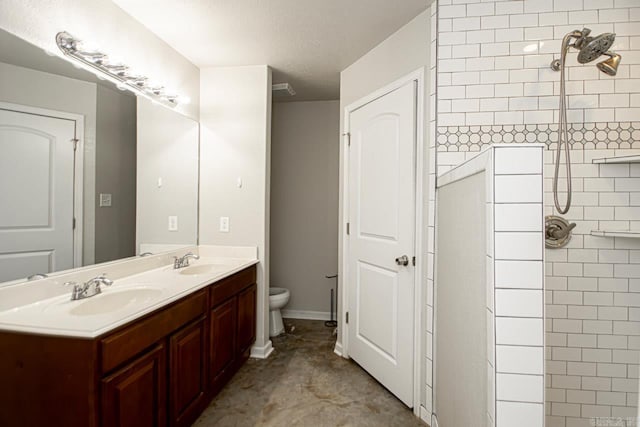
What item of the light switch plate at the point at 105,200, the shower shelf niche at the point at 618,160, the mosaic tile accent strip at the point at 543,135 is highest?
the mosaic tile accent strip at the point at 543,135

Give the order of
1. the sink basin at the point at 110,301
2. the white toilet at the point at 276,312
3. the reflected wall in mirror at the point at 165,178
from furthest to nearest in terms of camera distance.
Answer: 1. the white toilet at the point at 276,312
2. the reflected wall in mirror at the point at 165,178
3. the sink basin at the point at 110,301

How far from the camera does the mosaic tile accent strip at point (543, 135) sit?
1.61 meters

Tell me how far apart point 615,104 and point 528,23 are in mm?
615

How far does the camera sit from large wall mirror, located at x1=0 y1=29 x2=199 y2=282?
133cm

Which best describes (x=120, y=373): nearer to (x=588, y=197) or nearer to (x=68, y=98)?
(x=68, y=98)

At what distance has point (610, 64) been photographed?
1.46 metres

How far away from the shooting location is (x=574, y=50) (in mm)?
1627

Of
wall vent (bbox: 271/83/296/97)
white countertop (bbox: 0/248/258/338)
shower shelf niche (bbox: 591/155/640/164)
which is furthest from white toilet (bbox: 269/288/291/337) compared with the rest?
shower shelf niche (bbox: 591/155/640/164)

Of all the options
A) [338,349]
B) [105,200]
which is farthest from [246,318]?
[105,200]

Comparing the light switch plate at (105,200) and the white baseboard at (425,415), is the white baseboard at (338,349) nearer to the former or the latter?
the white baseboard at (425,415)

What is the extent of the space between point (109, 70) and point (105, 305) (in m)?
1.29

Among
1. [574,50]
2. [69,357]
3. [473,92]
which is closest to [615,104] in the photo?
[574,50]

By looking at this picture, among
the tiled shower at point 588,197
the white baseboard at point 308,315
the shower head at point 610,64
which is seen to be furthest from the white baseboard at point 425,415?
the shower head at point 610,64

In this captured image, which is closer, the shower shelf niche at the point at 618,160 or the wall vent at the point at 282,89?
the shower shelf niche at the point at 618,160
